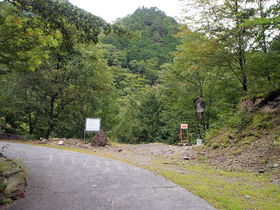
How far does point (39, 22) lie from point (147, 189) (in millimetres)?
4149

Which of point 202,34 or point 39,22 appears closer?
point 39,22

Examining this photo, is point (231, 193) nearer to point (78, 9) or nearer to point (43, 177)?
point (43, 177)

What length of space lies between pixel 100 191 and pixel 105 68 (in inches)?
497

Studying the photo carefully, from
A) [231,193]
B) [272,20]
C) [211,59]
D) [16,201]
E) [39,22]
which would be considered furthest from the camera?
[211,59]

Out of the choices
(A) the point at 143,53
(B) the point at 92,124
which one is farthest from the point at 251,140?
(A) the point at 143,53

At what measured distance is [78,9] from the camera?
3.58 meters

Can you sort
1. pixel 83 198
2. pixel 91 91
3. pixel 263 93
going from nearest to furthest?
pixel 83 198 < pixel 263 93 < pixel 91 91

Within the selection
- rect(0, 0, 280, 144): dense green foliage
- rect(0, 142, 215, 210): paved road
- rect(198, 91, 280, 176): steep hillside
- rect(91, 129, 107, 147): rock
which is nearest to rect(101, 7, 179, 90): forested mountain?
rect(0, 0, 280, 144): dense green foliage

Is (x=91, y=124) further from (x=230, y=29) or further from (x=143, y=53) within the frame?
(x=143, y=53)

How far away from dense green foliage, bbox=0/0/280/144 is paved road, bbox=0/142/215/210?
2996mm

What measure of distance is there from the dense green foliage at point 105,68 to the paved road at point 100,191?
9.83 feet

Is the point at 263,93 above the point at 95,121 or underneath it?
above

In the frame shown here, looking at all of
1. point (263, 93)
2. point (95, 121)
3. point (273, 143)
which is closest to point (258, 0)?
point (263, 93)

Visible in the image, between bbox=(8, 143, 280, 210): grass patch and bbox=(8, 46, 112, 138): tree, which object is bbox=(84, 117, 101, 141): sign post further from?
bbox=(8, 143, 280, 210): grass patch
